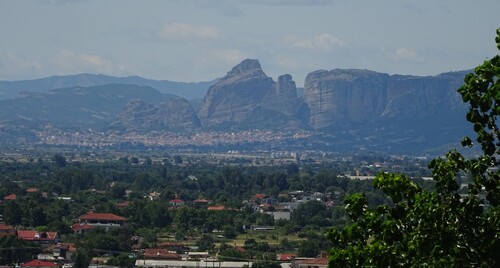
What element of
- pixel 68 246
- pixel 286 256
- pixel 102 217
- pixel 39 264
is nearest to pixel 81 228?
pixel 102 217

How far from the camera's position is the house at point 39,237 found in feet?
251

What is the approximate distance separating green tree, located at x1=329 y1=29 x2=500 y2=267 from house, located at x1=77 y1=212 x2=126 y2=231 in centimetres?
7248

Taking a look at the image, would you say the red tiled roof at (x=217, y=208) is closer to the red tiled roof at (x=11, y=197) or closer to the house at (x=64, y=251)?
the red tiled roof at (x=11, y=197)

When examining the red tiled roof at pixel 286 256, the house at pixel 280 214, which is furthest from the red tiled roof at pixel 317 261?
the house at pixel 280 214

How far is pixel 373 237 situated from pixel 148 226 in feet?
260

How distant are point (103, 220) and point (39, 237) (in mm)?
15489

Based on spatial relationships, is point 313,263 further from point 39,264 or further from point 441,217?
point 441,217

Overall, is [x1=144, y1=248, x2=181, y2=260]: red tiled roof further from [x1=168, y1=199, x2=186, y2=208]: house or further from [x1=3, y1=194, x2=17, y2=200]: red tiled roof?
[x1=168, y1=199, x2=186, y2=208]: house

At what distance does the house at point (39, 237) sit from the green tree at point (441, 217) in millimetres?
57836

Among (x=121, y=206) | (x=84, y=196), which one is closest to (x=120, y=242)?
(x=121, y=206)

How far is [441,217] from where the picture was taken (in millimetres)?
17969

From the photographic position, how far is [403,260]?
17.7 metres

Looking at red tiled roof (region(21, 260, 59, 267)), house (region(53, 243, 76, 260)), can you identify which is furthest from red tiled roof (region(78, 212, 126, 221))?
red tiled roof (region(21, 260, 59, 267))

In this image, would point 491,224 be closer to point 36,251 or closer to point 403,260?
point 403,260
